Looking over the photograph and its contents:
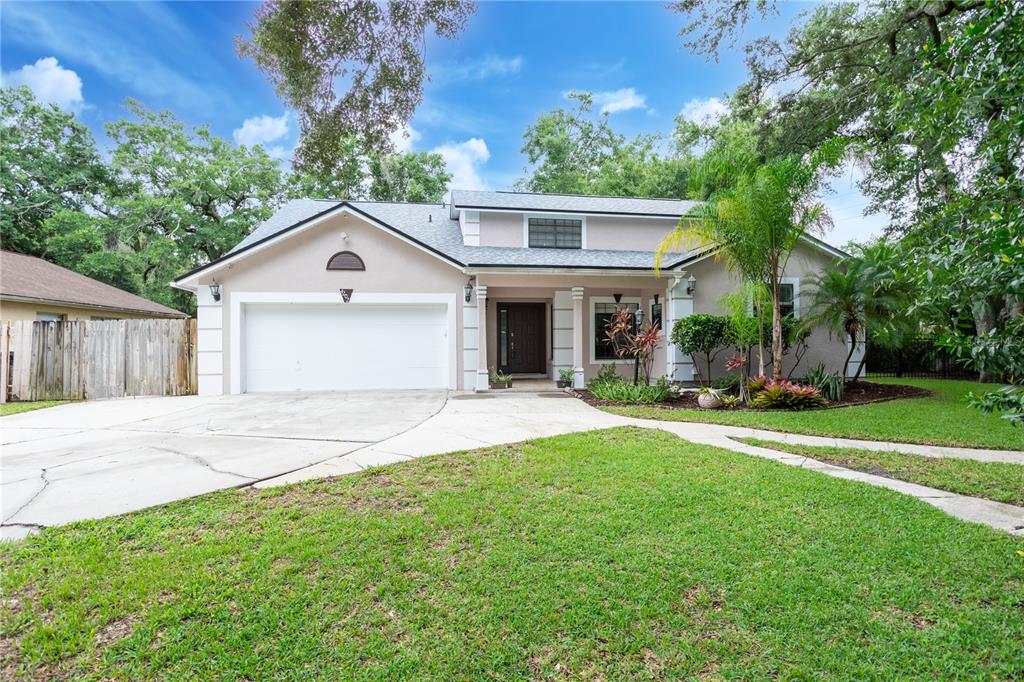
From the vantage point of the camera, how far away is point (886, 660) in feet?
6.77

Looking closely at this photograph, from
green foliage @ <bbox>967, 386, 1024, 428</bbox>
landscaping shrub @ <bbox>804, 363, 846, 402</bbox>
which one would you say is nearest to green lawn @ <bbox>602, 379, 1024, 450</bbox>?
landscaping shrub @ <bbox>804, 363, 846, 402</bbox>

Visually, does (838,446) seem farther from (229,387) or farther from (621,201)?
(229,387)

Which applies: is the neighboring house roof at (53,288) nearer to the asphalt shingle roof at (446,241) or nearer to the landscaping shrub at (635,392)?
the asphalt shingle roof at (446,241)

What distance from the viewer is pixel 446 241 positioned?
13000mm

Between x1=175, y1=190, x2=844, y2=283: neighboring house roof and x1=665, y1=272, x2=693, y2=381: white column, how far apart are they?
53cm

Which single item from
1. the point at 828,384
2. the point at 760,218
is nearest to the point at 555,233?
the point at 760,218

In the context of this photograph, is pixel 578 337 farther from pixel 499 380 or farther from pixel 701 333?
pixel 701 333

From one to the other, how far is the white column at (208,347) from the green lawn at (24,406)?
8.39ft

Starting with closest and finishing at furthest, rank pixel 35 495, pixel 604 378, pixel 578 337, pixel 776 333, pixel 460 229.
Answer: pixel 35 495, pixel 776 333, pixel 604 378, pixel 578 337, pixel 460 229

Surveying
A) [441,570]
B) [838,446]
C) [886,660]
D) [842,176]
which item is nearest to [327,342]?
[441,570]

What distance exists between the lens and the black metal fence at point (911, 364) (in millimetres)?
14227

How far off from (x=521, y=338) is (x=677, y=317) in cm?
465

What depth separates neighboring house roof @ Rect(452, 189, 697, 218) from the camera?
1295cm

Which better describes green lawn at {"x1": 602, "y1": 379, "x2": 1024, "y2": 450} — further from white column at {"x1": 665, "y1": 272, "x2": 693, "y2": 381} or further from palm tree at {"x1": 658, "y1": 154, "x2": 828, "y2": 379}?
white column at {"x1": 665, "y1": 272, "x2": 693, "y2": 381}
